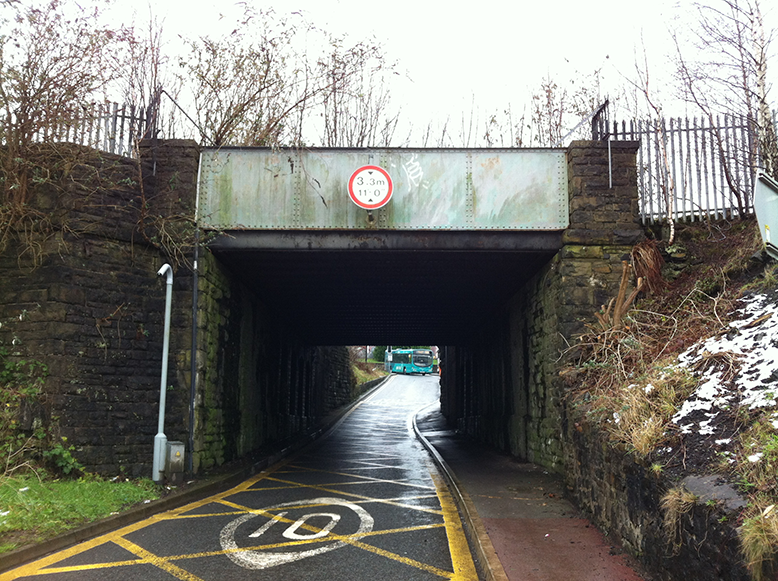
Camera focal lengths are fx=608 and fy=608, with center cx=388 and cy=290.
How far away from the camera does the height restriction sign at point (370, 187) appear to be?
10.4 metres

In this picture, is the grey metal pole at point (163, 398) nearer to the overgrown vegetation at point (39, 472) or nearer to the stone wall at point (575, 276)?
the overgrown vegetation at point (39, 472)

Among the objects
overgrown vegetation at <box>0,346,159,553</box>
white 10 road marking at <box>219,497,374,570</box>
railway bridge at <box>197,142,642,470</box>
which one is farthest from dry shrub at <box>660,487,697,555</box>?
overgrown vegetation at <box>0,346,159,553</box>

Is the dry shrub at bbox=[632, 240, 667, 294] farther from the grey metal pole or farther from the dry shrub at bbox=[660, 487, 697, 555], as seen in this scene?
the grey metal pole

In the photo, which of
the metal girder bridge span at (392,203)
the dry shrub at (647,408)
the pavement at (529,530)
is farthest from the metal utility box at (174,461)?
the dry shrub at (647,408)

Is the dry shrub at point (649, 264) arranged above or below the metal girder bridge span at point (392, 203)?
below

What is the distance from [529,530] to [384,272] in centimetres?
709

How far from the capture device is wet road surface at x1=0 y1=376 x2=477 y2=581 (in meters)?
5.45

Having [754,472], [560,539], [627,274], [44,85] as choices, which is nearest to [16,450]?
[44,85]

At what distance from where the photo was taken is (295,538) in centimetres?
666

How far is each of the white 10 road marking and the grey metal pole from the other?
1.81 metres

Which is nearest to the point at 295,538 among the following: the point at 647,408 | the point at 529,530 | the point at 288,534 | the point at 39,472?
the point at 288,534

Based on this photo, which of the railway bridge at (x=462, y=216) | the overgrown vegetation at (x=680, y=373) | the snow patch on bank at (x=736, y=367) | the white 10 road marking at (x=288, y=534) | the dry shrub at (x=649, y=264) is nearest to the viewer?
the overgrown vegetation at (x=680, y=373)

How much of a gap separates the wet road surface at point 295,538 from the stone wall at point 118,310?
1.53m

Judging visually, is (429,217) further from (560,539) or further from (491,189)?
(560,539)
